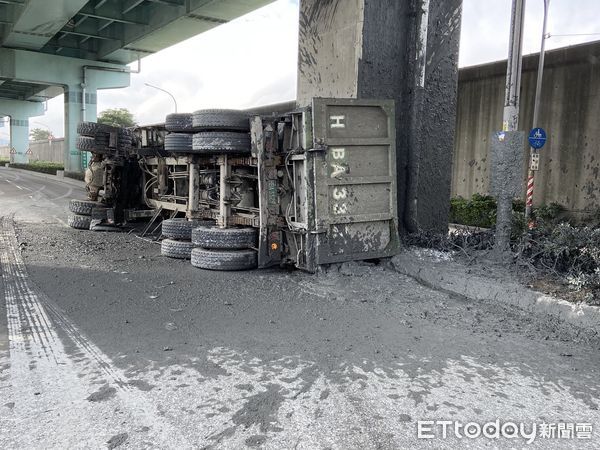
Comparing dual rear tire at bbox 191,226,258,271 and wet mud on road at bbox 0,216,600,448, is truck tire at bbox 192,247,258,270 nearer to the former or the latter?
dual rear tire at bbox 191,226,258,271

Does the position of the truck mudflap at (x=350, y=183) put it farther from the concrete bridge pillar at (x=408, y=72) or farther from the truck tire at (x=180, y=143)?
the truck tire at (x=180, y=143)

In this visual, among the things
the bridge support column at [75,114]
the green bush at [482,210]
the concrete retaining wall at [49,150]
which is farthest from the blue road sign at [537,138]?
the concrete retaining wall at [49,150]

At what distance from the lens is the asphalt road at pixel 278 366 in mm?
2961

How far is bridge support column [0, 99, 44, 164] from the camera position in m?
59.5

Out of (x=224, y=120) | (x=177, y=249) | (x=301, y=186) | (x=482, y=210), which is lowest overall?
(x=177, y=249)

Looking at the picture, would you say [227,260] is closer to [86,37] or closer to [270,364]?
[270,364]

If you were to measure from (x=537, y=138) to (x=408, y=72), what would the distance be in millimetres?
5464

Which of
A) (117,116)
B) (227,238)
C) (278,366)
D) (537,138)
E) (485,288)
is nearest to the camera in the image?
(278,366)

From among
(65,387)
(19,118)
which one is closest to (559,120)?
(65,387)

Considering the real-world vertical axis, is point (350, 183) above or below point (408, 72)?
below

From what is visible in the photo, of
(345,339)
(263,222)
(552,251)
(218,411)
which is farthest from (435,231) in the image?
(218,411)

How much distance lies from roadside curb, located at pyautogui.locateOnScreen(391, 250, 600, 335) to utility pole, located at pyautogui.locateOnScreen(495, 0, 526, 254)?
0.74 meters

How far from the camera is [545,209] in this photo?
41.9 ft

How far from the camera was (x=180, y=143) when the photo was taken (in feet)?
28.1
